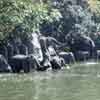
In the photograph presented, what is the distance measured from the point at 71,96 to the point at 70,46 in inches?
1133

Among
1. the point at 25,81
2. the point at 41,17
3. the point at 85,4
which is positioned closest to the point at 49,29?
the point at 85,4

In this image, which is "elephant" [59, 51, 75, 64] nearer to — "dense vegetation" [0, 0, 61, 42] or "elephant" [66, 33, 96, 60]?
"dense vegetation" [0, 0, 61, 42]

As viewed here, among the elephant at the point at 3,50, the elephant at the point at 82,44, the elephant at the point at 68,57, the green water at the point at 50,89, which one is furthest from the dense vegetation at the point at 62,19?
the green water at the point at 50,89

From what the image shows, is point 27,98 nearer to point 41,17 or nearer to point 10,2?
point 10,2

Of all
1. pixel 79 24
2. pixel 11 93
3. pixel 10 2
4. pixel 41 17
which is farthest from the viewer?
pixel 79 24

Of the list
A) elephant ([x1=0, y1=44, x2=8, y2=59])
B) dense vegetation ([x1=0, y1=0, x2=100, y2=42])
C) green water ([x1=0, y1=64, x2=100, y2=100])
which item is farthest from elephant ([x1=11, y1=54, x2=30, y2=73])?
green water ([x1=0, y1=64, x2=100, y2=100])

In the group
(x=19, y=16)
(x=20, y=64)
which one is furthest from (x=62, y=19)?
(x=19, y=16)

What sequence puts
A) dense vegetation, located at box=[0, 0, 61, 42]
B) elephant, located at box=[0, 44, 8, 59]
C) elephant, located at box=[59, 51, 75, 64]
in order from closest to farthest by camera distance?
dense vegetation, located at box=[0, 0, 61, 42] → elephant, located at box=[0, 44, 8, 59] → elephant, located at box=[59, 51, 75, 64]

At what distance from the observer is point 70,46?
46344 millimetres

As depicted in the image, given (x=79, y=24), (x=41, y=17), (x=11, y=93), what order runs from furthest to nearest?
1. (x=79, y=24)
2. (x=41, y=17)
3. (x=11, y=93)

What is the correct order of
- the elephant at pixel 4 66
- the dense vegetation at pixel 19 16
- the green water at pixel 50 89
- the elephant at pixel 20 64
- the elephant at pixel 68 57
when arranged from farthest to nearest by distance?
1. the elephant at pixel 68 57
2. the elephant at pixel 20 64
3. the elephant at pixel 4 66
4. the dense vegetation at pixel 19 16
5. the green water at pixel 50 89

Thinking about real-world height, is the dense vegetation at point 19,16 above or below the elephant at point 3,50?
above

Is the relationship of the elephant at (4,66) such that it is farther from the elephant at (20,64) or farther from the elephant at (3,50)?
the elephant at (3,50)

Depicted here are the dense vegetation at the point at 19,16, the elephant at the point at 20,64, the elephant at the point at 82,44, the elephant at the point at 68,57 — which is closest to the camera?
the dense vegetation at the point at 19,16
